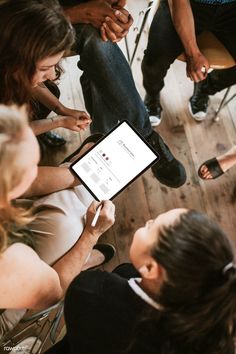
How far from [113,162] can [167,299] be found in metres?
0.66

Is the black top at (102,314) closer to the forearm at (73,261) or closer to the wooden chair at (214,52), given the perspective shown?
the forearm at (73,261)

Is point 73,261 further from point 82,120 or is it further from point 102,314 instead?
point 82,120

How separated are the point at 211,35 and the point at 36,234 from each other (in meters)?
1.18

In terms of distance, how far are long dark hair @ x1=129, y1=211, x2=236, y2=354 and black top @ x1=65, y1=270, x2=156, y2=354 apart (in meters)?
0.03

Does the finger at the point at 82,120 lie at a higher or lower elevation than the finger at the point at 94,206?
higher

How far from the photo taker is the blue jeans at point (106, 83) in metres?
1.51

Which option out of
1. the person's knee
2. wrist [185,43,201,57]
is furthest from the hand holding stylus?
wrist [185,43,201,57]

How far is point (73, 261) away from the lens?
1166mm

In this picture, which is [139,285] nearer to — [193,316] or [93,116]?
[193,316]

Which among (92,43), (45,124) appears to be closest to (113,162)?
(45,124)

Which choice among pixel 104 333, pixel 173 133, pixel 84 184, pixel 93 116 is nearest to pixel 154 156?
pixel 84 184

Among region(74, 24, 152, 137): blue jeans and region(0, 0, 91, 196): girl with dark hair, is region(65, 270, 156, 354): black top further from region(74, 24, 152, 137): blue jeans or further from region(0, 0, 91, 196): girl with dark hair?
region(74, 24, 152, 137): blue jeans

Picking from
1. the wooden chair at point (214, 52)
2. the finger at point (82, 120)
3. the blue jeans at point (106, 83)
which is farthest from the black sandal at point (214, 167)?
the finger at point (82, 120)

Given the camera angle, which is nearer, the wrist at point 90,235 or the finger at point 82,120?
the wrist at point 90,235
